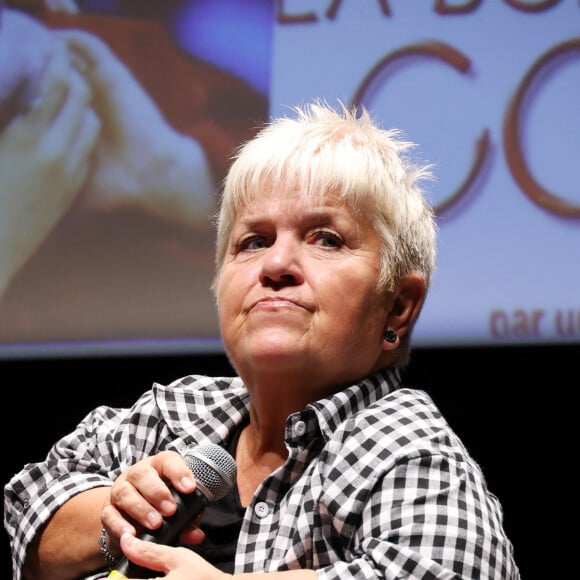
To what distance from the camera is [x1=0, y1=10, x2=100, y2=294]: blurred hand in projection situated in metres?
2.68

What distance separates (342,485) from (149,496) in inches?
10.6

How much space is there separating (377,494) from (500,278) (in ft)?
4.20

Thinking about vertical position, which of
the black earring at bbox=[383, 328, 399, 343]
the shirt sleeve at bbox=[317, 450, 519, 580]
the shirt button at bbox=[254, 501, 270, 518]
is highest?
the black earring at bbox=[383, 328, 399, 343]

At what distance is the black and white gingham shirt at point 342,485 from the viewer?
3.74 ft

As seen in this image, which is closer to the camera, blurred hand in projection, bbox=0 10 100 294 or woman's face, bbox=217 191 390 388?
woman's face, bbox=217 191 390 388

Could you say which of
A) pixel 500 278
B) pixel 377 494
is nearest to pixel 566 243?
pixel 500 278

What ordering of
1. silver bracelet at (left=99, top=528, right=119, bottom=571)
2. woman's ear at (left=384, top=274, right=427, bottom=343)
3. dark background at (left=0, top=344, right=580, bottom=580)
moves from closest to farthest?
silver bracelet at (left=99, top=528, right=119, bottom=571) < woman's ear at (left=384, top=274, right=427, bottom=343) < dark background at (left=0, top=344, right=580, bottom=580)

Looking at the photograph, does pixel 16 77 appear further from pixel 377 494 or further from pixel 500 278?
pixel 377 494

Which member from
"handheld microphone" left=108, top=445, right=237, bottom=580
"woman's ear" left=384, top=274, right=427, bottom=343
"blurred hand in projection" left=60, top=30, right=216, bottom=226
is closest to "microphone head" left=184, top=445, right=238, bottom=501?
"handheld microphone" left=108, top=445, right=237, bottom=580

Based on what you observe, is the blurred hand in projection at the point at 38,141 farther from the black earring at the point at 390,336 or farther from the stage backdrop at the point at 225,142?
the black earring at the point at 390,336

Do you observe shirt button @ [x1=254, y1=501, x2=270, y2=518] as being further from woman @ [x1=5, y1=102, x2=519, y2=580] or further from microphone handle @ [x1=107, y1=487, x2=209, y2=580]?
microphone handle @ [x1=107, y1=487, x2=209, y2=580]

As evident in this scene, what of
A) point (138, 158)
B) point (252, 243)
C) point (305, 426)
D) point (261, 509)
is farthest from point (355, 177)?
point (138, 158)

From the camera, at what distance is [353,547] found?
122 centimetres

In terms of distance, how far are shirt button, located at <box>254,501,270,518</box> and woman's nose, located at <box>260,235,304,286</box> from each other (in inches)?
13.3
